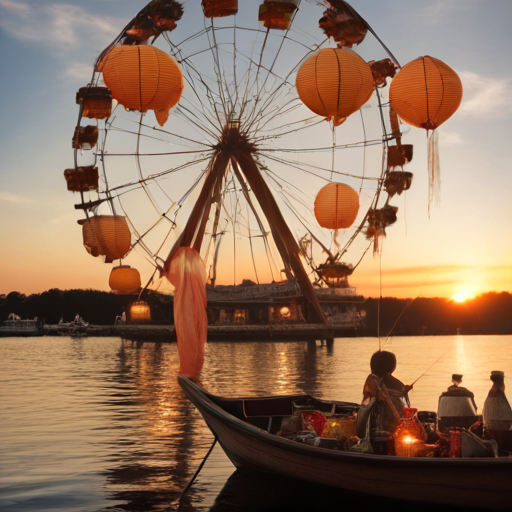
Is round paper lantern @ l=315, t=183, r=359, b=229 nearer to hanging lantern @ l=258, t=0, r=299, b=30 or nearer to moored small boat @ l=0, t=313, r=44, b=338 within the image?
hanging lantern @ l=258, t=0, r=299, b=30

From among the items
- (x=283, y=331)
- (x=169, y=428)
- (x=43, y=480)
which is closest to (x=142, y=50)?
(x=169, y=428)

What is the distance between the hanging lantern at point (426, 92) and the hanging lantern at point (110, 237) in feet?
41.1

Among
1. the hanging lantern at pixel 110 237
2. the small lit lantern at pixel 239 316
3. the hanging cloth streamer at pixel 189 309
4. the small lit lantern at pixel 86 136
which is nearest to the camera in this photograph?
the hanging cloth streamer at pixel 189 309

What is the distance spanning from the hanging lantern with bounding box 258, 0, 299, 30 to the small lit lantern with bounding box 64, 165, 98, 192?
28.6ft

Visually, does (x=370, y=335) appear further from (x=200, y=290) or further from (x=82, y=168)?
(x=200, y=290)

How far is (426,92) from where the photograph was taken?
1293 cm

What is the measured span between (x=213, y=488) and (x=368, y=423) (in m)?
3.06

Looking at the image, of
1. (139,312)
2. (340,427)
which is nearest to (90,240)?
(340,427)

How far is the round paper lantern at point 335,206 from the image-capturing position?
19188 mm

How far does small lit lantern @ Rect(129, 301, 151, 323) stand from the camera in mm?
62894

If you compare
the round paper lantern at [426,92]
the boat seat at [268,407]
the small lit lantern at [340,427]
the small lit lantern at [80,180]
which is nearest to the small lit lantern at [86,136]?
the small lit lantern at [80,180]

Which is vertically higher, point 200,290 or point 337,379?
point 200,290

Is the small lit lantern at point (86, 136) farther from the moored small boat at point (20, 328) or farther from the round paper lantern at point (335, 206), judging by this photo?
the moored small boat at point (20, 328)

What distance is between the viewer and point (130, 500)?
9.22 m
